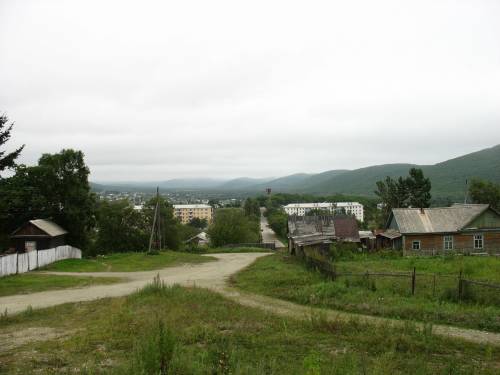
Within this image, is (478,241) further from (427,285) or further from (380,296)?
(380,296)

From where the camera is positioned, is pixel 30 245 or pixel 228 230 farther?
pixel 228 230

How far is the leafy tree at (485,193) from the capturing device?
6812 centimetres

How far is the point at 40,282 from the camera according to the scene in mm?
22188

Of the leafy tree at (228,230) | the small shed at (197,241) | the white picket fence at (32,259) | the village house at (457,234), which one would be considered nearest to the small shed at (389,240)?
the village house at (457,234)

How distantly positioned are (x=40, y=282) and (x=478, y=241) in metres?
34.7

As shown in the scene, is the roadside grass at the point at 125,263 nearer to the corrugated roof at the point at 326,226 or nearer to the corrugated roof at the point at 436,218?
the corrugated roof at the point at 326,226

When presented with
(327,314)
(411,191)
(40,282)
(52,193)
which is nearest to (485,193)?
(411,191)

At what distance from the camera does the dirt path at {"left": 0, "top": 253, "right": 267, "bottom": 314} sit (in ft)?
56.4

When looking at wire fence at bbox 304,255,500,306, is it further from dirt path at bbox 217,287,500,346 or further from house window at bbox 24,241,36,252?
house window at bbox 24,241,36,252

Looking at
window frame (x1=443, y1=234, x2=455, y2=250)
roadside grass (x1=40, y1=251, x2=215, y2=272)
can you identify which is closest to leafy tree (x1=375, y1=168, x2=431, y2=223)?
window frame (x1=443, y1=234, x2=455, y2=250)

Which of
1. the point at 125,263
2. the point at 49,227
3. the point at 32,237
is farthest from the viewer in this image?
the point at 49,227

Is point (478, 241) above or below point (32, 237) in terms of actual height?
below

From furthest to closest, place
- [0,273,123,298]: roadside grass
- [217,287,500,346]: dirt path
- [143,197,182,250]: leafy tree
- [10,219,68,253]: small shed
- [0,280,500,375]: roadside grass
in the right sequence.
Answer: [143,197,182,250]: leafy tree < [10,219,68,253]: small shed < [0,273,123,298]: roadside grass < [217,287,500,346]: dirt path < [0,280,500,375]: roadside grass

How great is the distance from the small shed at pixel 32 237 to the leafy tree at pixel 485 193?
65.4 meters
